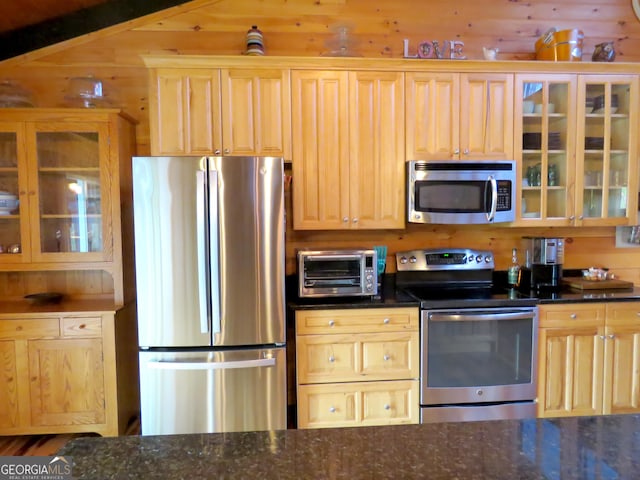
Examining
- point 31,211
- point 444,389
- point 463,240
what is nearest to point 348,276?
point 444,389

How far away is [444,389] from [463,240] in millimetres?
1146

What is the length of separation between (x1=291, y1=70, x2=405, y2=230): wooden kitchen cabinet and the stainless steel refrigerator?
41 cm

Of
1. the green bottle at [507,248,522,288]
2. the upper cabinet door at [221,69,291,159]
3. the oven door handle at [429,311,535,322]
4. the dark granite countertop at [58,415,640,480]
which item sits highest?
the upper cabinet door at [221,69,291,159]

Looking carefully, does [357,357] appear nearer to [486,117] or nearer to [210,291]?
[210,291]

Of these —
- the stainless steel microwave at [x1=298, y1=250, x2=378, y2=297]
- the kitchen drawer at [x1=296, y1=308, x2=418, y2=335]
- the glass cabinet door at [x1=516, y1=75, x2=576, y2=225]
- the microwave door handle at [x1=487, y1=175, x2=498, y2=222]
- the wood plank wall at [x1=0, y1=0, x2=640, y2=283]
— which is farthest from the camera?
the wood plank wall at [x1=0, y1=0, x2=640, y2=283]

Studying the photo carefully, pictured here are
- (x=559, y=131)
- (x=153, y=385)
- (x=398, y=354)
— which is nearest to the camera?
(x=153, y=385)

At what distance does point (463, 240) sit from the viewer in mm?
2938

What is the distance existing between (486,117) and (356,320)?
1.61 metres

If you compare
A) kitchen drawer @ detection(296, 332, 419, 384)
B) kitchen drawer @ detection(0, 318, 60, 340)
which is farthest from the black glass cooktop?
kitchen drawer @ detection(0, 318, 60, 340)

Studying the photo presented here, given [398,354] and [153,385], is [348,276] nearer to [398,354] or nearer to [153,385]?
[398,354]

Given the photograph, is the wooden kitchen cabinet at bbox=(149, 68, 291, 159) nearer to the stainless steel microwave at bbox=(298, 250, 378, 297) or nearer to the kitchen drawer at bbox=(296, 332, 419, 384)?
the stainless steel microwave at bbox=(298, 250, 378, 297)

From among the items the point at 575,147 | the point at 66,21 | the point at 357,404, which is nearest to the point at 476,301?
the point at 357,404

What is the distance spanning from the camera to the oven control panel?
9.12ft

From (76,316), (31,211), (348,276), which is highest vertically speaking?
(31,211)
